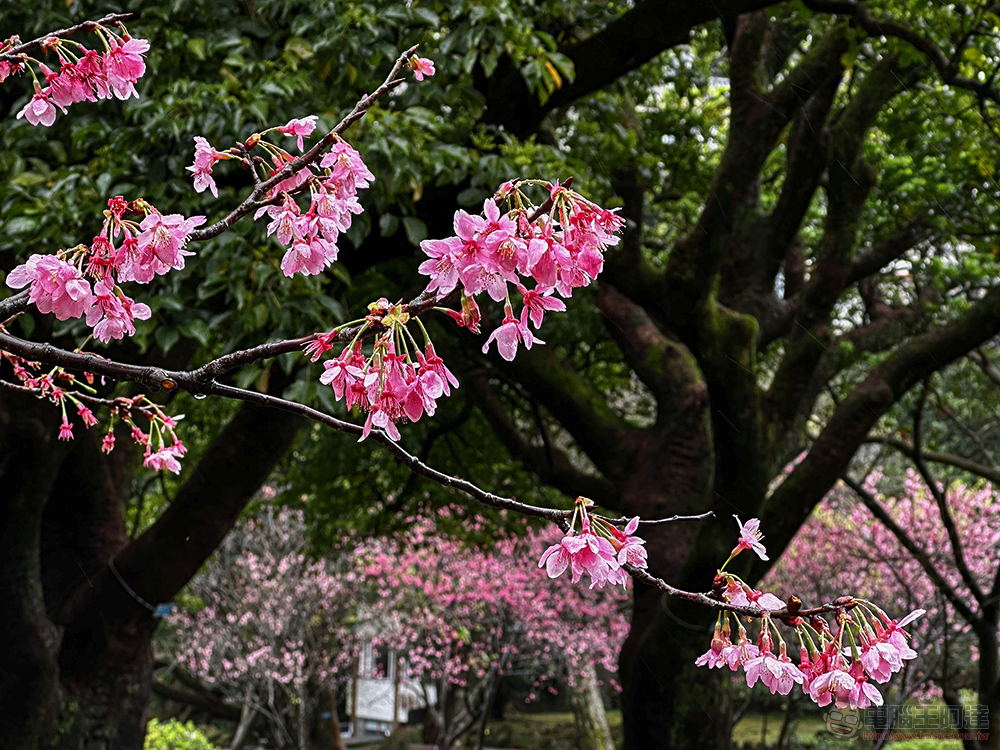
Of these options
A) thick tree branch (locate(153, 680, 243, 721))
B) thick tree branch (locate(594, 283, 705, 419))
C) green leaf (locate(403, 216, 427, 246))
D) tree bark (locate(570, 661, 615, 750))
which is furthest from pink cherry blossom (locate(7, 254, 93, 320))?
thick tree branch (locate(153, 680, 243, 721))

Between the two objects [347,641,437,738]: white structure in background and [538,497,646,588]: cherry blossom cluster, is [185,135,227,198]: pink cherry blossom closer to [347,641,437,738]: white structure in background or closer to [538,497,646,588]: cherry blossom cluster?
[538,497,646,588]: cherry blossom cluster

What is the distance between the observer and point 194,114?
11.0 feet

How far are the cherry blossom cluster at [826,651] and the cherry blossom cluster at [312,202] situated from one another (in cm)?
77

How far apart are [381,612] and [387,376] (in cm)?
1253

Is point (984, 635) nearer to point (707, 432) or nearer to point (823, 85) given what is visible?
point (707, 432)

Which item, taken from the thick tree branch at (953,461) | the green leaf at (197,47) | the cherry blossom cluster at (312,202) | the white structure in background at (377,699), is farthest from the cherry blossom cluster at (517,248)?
the white structure in background at (377,699)

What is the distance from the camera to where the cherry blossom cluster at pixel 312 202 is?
1.44 meters

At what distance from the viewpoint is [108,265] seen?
1350mm

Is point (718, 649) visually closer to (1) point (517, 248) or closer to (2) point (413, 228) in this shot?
(1) point (517, 248)

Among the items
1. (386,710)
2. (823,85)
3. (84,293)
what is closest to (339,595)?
(386,710)

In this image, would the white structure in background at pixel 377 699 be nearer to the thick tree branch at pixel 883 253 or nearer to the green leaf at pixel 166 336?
the thick tree branch at pixel 883 253

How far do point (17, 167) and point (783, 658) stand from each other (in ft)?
11.5

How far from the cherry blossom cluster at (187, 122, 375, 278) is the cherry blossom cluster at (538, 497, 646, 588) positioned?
21.8 inches

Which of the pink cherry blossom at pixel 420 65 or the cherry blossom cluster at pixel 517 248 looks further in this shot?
the pink cherry blossom at pixel 420 65
